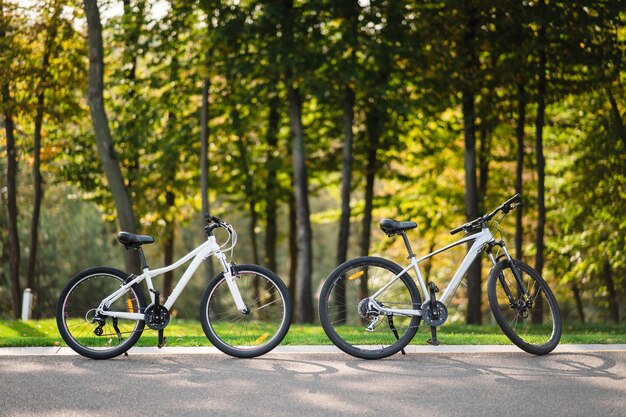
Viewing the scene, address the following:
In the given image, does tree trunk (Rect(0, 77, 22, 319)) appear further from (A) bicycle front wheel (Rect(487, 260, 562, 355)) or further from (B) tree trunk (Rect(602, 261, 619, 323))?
(B) tree trunk (Rect(602, 261, 619, 323))

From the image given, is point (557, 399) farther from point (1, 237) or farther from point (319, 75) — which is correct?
point (1, 237)

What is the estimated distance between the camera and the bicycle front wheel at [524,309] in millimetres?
7328

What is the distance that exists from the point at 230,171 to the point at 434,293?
14.8 meters

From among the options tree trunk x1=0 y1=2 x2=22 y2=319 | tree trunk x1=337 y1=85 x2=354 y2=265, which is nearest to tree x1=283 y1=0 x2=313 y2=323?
tree trunk x1=337 y1=85 x2=354 y2=265

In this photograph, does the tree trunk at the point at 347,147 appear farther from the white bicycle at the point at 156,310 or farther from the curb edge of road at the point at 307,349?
the white bicycle at the point at 156,310

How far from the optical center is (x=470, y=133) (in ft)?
59.4

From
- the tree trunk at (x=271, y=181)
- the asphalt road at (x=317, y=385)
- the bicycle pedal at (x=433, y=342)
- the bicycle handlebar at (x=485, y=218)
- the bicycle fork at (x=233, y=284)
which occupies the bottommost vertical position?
the asphalt road at (x=317, y=385)

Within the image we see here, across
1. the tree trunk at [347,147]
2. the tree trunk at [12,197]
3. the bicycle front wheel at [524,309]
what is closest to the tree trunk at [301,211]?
the tree trunk at [347,147]

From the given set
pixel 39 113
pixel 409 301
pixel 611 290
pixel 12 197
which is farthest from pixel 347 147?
pixel 409 301

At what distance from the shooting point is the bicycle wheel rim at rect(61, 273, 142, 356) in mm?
7395

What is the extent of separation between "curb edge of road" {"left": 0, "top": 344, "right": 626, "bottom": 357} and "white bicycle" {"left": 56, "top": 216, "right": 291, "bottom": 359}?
18 centimetres

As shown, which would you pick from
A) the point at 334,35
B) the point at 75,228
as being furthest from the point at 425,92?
the point at 75,228

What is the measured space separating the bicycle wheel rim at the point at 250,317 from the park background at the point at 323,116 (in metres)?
7.80

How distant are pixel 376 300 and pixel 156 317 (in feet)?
6.23
